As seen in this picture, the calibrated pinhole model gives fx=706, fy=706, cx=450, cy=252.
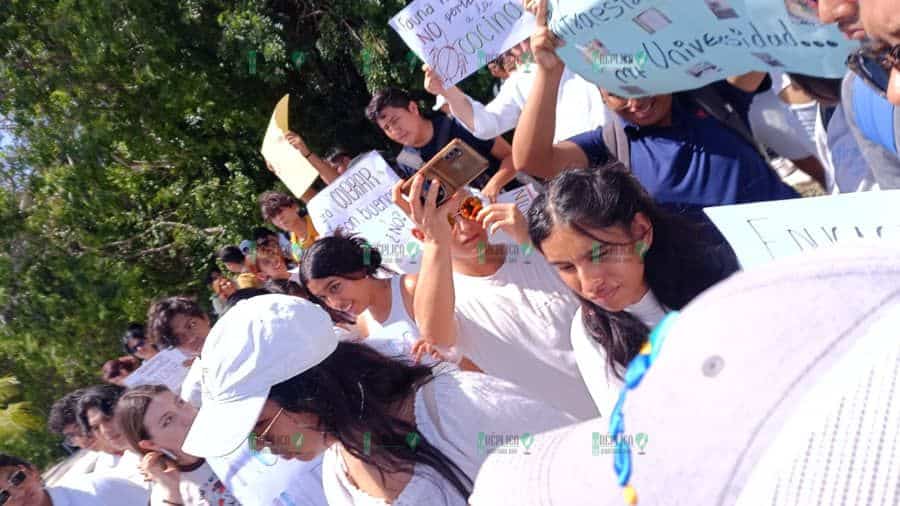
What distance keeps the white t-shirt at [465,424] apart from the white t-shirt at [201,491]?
105 cm

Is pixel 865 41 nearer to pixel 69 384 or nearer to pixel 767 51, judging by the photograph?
pixel 767 51

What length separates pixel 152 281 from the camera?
5.36 m

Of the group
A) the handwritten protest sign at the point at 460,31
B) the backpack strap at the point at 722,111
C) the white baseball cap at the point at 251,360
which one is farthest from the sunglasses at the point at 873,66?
the handwritten protest sign at the point at 460,31

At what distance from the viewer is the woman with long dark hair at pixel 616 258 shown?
63.2 inches

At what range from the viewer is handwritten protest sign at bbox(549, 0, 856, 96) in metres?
1.53

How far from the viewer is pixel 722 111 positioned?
6.86 feet

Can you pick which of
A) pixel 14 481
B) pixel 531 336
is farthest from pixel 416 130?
pixel 14 481

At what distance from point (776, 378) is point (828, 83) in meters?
1.35

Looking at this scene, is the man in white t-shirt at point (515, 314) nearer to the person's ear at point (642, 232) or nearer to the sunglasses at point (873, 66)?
the person's ear at point (642, 232)

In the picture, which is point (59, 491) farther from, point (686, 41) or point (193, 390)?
point (686, 41)

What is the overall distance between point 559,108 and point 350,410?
159 cm

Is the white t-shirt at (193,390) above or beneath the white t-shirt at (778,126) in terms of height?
above

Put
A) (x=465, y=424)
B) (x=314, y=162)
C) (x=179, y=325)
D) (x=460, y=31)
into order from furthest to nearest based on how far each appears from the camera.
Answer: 1. (x=314, y=162)
2. (x=179, y=325)
3. (x=460, y=31)
4. (x=465, y=424)

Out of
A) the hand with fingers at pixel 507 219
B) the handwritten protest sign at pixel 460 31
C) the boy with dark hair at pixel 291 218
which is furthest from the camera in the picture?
the boy with dark hair at pixel 291 218
